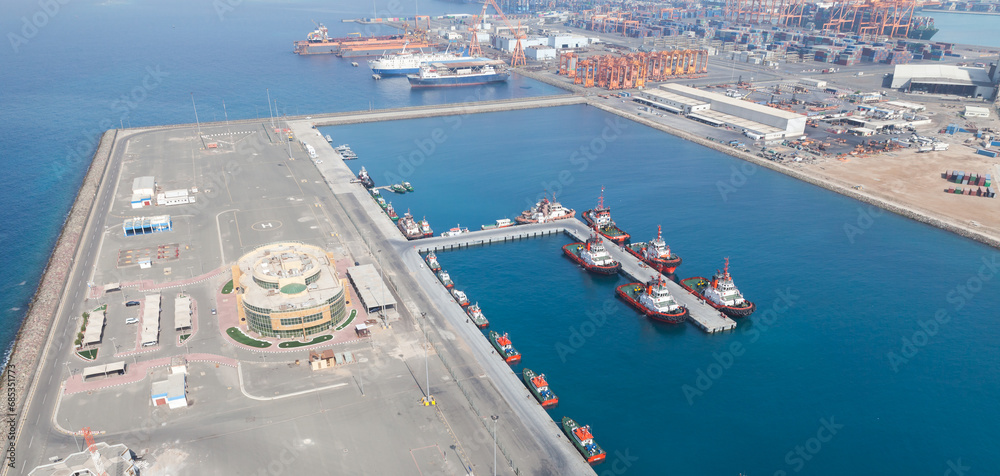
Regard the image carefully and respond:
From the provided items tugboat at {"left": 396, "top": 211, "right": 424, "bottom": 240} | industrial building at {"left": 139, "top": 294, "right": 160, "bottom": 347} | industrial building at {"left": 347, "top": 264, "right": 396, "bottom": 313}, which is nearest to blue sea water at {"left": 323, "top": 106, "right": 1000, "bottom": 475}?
tugboat at {"left": 396, "top": 211, "right": 424, "bottom": 240}

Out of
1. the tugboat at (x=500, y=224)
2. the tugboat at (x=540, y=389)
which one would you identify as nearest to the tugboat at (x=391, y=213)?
the tugboat at (x=500, y=224)

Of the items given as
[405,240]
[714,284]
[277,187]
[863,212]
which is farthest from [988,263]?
[277,187]

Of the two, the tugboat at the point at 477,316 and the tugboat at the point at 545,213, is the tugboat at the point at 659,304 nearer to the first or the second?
the tugboat at the point at 477,316

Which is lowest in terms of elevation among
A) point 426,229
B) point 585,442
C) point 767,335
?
point 767,335

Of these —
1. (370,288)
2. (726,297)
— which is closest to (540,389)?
(370,288)

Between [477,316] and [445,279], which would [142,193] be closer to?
[445,279]

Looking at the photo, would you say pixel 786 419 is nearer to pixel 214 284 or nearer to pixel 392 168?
pixel 214 284

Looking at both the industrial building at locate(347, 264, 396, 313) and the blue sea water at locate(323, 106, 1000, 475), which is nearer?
the blue sea water at locate(323, 106, 1000, 475)

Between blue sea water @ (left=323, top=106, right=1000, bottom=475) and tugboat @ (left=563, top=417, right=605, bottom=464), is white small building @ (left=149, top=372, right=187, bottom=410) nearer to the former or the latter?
blue sea water @ (left=323, top=106, right=1000, bottom=475)
